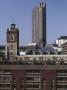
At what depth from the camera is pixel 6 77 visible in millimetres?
31062

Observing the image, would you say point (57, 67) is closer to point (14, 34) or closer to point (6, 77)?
point (6, 77)

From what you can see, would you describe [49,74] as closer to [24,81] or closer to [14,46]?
[24,81]

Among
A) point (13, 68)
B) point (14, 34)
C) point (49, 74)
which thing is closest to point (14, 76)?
point (13, 68)

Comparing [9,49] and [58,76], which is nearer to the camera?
[58,76]

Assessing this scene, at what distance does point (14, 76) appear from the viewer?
3070 cm

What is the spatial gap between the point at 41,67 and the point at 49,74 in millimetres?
959

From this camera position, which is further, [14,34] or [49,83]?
[14,34]

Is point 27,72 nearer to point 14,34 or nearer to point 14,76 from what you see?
point 14,76

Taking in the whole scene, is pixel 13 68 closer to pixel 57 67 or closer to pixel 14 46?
pixel 57 67

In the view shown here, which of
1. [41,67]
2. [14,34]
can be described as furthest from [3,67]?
[14,34]

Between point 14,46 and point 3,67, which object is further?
point 14,46

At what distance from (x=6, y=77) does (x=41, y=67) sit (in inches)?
107

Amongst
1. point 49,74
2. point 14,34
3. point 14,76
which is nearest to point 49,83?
point 49,74

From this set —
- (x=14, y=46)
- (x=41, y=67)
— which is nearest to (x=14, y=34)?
(x=14, y=46)
